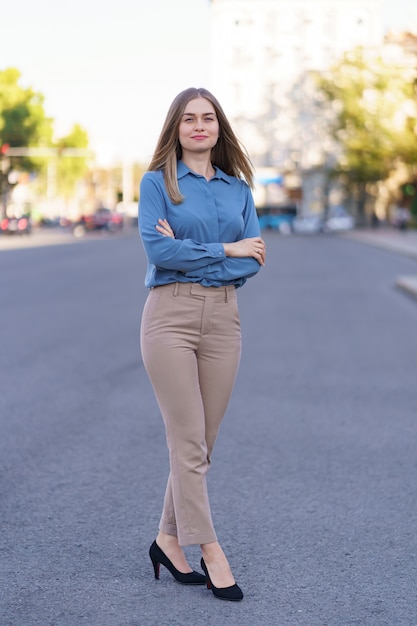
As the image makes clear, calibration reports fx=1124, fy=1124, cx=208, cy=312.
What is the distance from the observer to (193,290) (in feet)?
13.2

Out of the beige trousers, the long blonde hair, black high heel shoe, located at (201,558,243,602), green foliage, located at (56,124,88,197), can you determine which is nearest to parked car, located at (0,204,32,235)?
green foliage, located at (56,124,88,197)

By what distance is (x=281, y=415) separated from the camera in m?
8.23

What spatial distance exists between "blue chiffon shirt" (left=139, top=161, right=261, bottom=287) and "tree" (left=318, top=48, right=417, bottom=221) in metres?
65.9

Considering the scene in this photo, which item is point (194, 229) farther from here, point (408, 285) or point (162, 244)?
point (408, 285)

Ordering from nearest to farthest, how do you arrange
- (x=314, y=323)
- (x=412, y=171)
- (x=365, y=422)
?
(x=365, y=422), (x=314, y=323), (x=412, y=171)

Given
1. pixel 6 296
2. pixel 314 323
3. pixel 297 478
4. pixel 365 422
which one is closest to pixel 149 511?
pixel 297 478

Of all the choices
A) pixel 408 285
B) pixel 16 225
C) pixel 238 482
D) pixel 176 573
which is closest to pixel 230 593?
pixel 176 573

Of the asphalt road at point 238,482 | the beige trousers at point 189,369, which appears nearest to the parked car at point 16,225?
the asphalt road at point 238,482

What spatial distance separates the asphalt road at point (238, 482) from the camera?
161 inches

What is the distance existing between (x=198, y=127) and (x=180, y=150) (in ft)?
0.46

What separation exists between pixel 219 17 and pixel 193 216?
10052 cm

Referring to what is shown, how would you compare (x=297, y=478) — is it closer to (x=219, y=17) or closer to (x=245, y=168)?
(x=245, y=168)

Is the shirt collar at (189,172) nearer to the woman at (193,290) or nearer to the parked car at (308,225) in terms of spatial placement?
the woman at (193,290)

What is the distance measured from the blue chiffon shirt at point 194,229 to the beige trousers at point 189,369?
61mm
